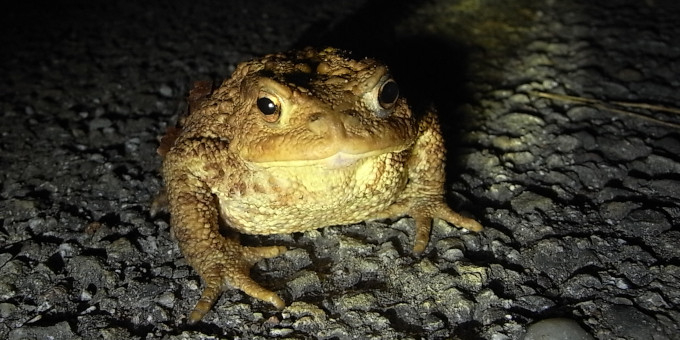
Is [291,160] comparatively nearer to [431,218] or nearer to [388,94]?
[388,94]

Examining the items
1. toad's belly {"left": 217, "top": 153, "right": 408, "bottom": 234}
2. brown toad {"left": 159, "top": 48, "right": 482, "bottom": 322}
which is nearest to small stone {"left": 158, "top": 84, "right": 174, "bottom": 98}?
brown toad {"left": 159, "top": 48, "right": 482, "bottom": 322}

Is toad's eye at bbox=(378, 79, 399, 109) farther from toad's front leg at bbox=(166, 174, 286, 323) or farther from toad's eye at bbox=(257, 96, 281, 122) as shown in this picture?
toad's front leg at bbox=(166, 174, 286, 323)

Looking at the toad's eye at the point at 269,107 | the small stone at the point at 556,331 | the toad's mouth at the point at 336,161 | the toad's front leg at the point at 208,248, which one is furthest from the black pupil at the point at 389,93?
the small stone at the point at 556,331

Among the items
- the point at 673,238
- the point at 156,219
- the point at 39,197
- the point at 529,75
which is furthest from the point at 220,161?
the point at 529,75

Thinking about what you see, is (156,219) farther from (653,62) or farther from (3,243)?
(653,62)

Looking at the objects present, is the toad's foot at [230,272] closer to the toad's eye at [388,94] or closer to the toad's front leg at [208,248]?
the toad's front leg at [208,248]

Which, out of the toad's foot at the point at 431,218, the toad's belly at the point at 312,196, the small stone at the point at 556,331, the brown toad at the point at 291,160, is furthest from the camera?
the toad's foot at the point at 431,218

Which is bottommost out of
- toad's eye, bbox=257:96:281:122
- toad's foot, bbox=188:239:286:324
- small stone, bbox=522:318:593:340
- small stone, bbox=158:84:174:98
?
toad's foot, bbox=188:239:286:324
